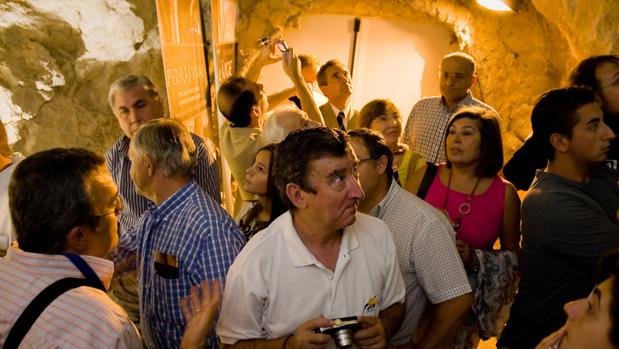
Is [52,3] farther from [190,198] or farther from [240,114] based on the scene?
[190,198]

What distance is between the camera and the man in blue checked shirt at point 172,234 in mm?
2113

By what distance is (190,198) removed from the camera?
222cm

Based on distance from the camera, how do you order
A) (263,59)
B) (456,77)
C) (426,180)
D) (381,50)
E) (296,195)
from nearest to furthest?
(296,195), (426,180), (456,77), (263,59), (381,50)

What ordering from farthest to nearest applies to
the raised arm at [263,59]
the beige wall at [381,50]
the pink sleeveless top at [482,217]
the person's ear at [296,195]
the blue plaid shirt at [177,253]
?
the beige wall at [381,50] → the raised arm at [263,59] → the pink sleeveless top at [482,217] → the blue plaid shirt at [177,253] → the person's ear at [296,195]

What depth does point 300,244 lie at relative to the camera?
1.88m

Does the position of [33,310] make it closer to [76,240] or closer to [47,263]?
[47,263]

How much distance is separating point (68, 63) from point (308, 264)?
8.31 feet

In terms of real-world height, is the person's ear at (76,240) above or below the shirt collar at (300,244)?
above

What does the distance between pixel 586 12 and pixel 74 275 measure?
200 inches

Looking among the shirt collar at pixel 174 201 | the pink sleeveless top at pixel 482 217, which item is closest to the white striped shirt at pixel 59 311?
the shirt collar at pixel 174 201

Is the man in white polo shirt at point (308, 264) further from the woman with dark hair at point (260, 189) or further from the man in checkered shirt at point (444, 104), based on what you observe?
the man in checkered shirt at point (444, 104)

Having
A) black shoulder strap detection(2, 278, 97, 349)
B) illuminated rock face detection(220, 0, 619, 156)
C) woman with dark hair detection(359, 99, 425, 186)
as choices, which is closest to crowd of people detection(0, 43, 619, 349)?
black shoulder strap detection(2, 278, 97, 349)

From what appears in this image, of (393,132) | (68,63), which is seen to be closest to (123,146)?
(68,63)

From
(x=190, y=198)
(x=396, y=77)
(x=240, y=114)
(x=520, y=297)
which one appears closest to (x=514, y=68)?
(x=396, y=77)
